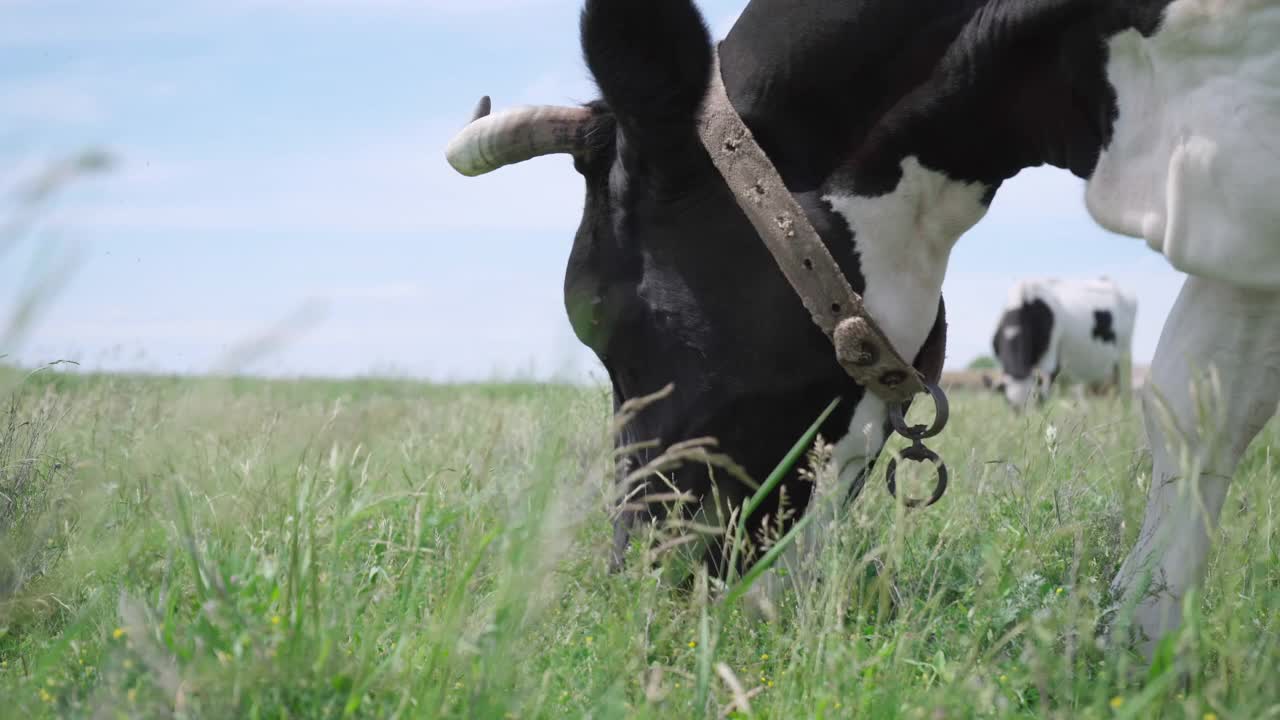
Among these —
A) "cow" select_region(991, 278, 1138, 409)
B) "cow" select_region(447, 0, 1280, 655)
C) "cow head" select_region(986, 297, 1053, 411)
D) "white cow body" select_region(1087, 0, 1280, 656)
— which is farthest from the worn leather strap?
"cow head" select_region(986, 297, 1053, 411)

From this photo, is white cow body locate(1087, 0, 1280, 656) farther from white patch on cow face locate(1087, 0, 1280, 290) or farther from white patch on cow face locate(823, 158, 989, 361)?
white patch on cow face locate(823, 158, 989, 361)

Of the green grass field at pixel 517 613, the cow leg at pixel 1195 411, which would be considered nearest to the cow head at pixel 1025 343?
the green grass field at pixel 517 613

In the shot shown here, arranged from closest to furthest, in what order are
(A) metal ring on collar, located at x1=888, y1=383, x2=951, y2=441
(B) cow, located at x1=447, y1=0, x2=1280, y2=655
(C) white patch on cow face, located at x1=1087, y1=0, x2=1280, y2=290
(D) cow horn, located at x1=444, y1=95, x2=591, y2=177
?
(C) white patch on cow face, located at x1=1087, y1=0, x2=1280, y2=290 → (B) cow, located at x1=447, y1=0, x2=1280, y2=655 → (A) metal ring on collar, located at x1=888, y1=383, x2=951, y2=441 → (D) cow horn, located at x1=444, y1=95, x2=591, y2=177

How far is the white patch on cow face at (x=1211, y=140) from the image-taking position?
6.84 feet

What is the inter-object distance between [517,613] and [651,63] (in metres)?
1.43

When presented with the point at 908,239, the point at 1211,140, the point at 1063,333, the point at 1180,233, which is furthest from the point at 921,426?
the point at 1063,333

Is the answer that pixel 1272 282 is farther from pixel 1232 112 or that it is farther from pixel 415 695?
pixel 415 695

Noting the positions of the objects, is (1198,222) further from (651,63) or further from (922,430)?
(651,63)

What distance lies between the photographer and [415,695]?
174 centimetres

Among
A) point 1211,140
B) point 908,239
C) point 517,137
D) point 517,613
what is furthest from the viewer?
point 517,137

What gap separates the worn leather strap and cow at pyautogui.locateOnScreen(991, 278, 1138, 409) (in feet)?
42.8

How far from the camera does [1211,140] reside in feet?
6.96

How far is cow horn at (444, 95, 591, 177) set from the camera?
2850 mm

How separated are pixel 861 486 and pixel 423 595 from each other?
1.11m
